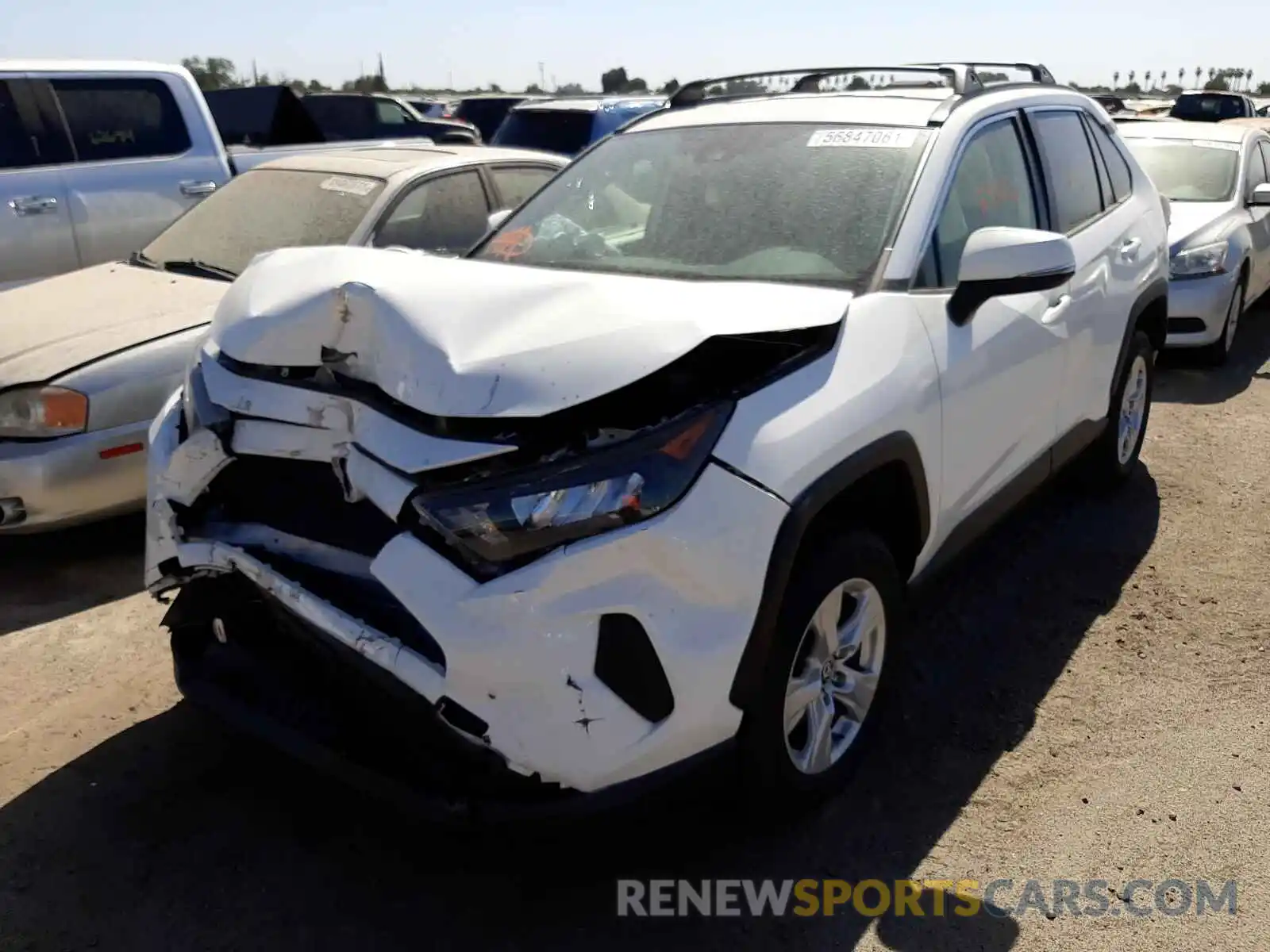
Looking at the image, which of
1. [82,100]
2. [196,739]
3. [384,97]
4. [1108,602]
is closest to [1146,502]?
[1108,602]

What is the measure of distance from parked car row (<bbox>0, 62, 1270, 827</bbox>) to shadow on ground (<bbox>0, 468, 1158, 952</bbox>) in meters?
0.22

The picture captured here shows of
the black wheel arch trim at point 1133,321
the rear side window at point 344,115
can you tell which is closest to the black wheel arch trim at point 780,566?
the black wheel arch trim at point 1133,321

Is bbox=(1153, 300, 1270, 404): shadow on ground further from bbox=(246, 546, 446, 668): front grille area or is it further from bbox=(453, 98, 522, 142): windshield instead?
bbox=(453, 98, 522, 142): windshield

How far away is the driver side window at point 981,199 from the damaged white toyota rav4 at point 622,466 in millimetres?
22

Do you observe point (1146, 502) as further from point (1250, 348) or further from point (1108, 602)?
point (1250, 348)

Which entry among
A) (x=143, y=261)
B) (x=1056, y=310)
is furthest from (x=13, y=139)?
(x=1056, y=310)

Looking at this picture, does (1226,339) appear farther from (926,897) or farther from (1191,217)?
(926,897)

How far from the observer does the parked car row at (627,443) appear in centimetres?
226

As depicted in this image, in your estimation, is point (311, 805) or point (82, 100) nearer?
point (311, 805)

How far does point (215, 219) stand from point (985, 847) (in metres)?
4.50

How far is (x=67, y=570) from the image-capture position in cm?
446

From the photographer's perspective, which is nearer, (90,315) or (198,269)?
(90,315)

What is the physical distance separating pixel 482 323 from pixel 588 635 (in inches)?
29.7

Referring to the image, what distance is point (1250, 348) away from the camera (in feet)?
27.6
